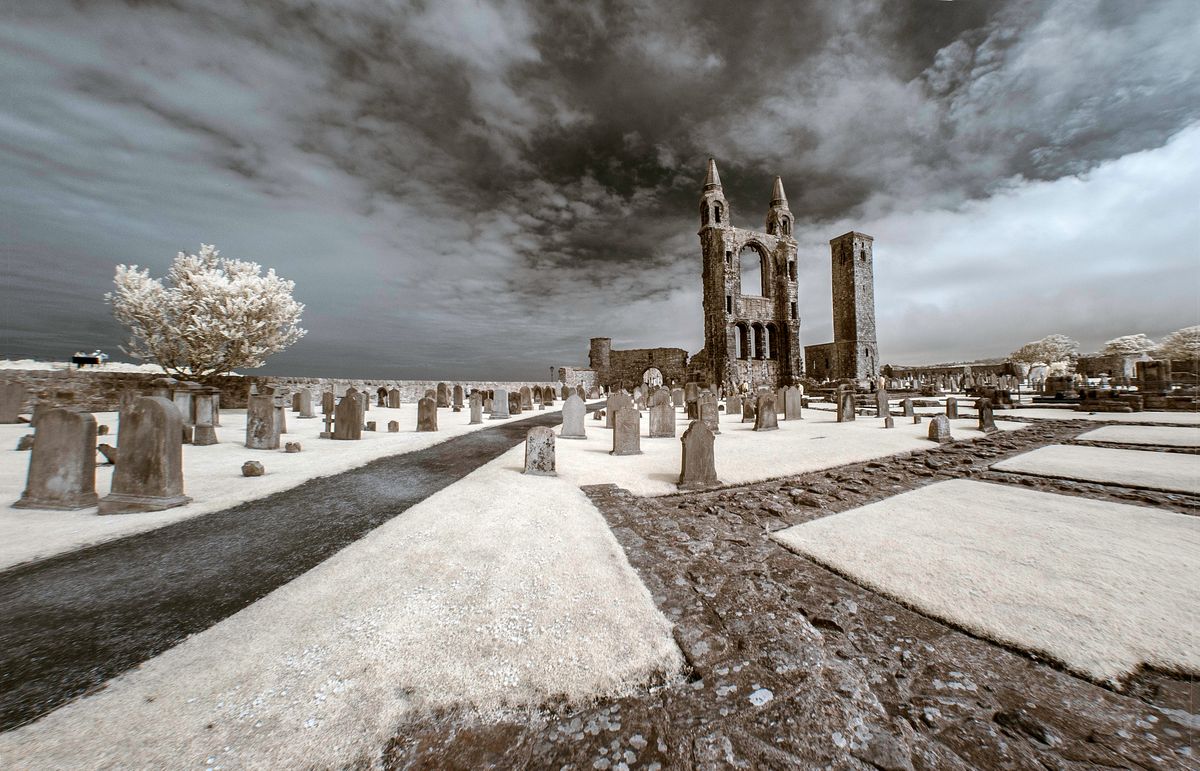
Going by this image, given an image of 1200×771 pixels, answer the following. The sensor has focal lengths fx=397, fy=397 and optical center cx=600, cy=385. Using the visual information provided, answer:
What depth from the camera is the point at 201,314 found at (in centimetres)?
1538

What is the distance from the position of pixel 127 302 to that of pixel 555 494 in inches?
797

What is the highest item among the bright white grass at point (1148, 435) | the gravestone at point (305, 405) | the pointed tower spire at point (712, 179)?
the pointed tower spire at point (712, 179)

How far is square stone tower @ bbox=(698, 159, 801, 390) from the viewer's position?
33031 millimetres

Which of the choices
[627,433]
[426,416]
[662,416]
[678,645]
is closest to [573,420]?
[662,416]

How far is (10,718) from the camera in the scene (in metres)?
1.59

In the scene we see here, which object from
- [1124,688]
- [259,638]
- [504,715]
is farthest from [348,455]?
[1124,688]

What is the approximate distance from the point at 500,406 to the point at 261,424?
8.86 meters

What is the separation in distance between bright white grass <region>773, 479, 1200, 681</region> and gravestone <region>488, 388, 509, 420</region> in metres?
13.5

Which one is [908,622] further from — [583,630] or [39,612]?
[39,612]

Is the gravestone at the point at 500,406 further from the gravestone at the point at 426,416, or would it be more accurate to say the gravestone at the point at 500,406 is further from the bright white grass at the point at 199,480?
the bright white grass at the point at 199,480

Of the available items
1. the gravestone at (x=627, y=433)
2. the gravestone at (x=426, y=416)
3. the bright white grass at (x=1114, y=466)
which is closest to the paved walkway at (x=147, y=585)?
the gravestone at (x=627, y=433)

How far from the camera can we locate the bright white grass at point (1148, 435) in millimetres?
7355

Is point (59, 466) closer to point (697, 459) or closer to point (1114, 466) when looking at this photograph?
point (697, 459)

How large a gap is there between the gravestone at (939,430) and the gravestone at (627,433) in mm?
6519
